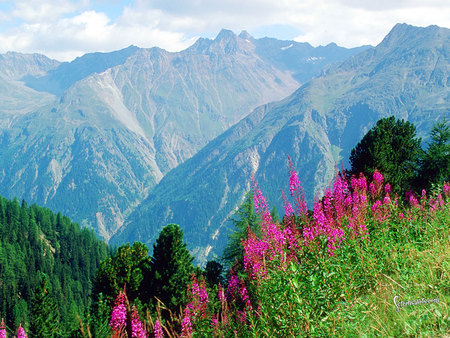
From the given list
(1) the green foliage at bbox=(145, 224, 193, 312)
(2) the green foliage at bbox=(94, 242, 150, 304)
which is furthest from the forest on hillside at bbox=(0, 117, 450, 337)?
(2) the green foliage at bbox=(94, 242, 150, 304)

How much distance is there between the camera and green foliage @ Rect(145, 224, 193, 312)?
30.9 m

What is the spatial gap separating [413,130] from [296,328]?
1435 inches

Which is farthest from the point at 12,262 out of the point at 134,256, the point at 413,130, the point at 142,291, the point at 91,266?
the point at 413,130

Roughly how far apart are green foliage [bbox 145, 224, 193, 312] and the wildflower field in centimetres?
2362

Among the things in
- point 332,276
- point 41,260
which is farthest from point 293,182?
point 41,260

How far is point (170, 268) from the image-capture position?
3136 cm

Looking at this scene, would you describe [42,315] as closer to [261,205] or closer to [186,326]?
[186,326]

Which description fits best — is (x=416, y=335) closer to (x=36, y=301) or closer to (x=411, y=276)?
(x=411, y=276)

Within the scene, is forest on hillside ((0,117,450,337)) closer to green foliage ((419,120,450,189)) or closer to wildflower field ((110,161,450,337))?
wildflower field ((110,161,450,337))

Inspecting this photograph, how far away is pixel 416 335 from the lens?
416cm

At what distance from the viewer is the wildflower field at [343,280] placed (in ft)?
15.0

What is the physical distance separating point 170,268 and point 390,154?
19.7m

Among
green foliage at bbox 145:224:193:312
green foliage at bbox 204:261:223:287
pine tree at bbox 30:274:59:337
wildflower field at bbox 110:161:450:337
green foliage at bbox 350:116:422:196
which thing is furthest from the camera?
pine tree at bbox 30:274:59:337

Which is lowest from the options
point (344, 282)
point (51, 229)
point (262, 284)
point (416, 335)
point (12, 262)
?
point (416, 335)
